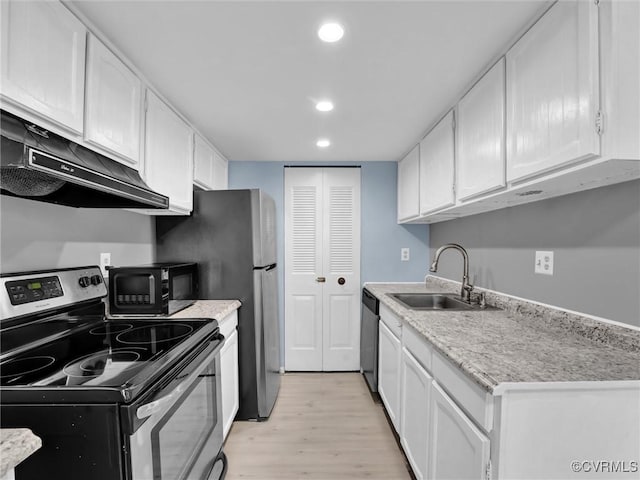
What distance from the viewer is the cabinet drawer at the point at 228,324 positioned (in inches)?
78.4

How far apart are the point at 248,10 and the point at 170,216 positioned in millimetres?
1599

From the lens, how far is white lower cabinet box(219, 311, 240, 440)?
2.00 meters

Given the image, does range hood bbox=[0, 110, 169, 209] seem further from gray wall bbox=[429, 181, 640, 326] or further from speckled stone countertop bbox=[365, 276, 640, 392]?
gray wall bbox=[429, 181, 640, 326]

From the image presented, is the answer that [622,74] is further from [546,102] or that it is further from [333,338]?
[333,338]

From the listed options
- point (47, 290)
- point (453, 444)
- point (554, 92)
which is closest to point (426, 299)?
point (453, 444)

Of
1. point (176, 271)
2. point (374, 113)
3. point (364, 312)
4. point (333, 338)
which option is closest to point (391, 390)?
point (364, 312)

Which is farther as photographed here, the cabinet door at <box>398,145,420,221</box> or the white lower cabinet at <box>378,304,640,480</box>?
the cabinet door at <box>398,145,420,221</box>

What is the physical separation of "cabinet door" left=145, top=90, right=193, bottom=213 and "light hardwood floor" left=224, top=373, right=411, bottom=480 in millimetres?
1624

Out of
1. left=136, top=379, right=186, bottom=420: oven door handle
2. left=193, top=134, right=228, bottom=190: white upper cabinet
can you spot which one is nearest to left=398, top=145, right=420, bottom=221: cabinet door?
left=193, top=134, right=228, bottom=190: white upper cabinet

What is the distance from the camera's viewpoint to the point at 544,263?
5.38ft

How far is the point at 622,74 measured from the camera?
919 millimetres

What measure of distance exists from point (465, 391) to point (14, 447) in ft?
3.94

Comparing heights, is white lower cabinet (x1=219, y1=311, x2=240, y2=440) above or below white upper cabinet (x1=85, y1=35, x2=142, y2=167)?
below

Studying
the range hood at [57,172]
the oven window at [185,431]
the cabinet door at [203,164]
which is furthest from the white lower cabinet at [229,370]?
the cabinet door at [203,164]
